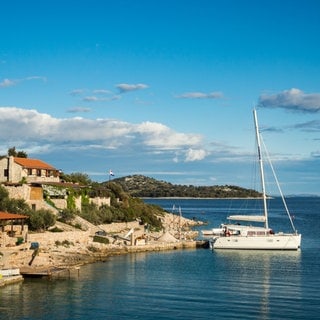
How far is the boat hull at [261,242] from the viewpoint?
69.9 metres

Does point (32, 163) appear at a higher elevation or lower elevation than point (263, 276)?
higher

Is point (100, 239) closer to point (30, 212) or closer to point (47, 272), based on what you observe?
point (30, 212)

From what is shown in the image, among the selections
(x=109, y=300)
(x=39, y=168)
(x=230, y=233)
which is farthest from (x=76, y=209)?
(x=109, y=300)

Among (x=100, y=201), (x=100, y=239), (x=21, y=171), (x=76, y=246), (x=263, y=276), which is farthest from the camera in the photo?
(x=100, y=201)

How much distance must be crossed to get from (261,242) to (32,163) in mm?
33746

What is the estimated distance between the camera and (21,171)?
3054 inches

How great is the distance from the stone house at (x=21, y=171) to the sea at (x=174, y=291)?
74.4 ft

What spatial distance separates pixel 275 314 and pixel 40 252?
25.4 metres

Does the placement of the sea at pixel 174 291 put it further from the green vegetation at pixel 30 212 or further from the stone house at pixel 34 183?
the stone house at pixel 34 183

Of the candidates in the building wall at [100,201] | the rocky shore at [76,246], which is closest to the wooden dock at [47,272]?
the rocky shore at [76,246]

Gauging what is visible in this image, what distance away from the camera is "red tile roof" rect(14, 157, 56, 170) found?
7906cm

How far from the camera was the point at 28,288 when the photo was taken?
44000mm

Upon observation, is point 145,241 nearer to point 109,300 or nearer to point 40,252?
point 40,252

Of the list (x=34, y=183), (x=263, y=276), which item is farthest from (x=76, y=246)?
(x=263, y=276)
